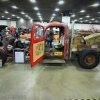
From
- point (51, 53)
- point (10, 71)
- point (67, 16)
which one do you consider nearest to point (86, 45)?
point (51, 53)

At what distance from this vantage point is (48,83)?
3.46 m

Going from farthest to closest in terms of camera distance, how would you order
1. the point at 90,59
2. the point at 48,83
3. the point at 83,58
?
1. the point at 90,59
2. the point at 83,58
3. the point at 48,83

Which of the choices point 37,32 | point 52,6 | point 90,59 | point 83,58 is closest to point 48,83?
point 37,32

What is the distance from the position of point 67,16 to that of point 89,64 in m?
10.0

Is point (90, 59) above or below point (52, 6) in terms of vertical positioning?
below

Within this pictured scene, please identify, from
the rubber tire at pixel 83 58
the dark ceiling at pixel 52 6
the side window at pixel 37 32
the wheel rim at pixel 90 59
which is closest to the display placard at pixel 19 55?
the side window at pixel 37 32

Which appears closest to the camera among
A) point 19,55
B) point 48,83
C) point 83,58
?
A: point 48,83

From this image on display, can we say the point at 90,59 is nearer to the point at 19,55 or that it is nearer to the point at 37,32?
the point at 37,32

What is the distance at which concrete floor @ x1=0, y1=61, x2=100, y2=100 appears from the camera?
2.85 meters

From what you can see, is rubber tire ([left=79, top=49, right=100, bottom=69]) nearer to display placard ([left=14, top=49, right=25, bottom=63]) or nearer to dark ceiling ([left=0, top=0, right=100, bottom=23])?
display placard ([left=14, top=49, right=25, bottom=63])

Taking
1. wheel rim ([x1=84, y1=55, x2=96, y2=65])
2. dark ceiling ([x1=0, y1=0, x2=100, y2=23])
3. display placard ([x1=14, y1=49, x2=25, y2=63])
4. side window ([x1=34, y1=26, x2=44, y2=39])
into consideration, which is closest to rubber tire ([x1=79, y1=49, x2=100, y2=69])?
wheel rim ([x1=84, y1=55, x2=96, y2=65])

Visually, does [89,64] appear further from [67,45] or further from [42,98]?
[42,98]

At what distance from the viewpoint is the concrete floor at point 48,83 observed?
285 centimetres

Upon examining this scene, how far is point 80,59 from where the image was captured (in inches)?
187
